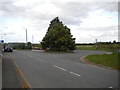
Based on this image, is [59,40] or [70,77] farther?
[59,40]

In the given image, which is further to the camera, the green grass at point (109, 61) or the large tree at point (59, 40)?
the large tree at point (59, 40)

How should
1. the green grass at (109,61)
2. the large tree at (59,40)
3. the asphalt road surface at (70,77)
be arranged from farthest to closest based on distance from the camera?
the large tree at (59,40)
the green grass at (109,61)
the asphalt road surface at (70,77)

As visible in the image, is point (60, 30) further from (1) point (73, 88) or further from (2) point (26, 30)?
(1) point (73, 88)

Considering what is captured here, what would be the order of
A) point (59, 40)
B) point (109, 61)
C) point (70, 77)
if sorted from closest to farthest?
1. point (70, 77)
2. point (109, 61)
3. point (59, 40)

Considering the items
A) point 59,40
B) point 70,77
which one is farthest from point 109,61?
point 59,40

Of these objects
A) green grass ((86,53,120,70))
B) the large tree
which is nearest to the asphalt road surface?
green grass ((86,53,120,70))

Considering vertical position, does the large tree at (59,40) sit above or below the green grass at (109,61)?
above

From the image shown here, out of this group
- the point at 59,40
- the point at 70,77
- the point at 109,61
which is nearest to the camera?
the point at 70,77

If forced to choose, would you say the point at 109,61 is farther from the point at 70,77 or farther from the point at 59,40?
the point at 59,40

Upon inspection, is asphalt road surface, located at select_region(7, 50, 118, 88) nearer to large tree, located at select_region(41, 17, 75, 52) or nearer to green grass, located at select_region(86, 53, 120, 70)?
green grass, located at select_region(86, 53, 120, 70)

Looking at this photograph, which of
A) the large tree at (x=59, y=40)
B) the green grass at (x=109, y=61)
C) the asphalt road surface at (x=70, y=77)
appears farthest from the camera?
the large tree at (x=59, y=40)

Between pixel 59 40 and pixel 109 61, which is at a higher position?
pixel 59 40

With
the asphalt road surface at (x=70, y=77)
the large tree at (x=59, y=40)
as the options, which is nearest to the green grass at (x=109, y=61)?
the asphalt road surface at (x=70, y=77)

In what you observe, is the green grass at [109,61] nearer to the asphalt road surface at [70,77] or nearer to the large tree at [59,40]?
the asphalt road surface at [70,77]
